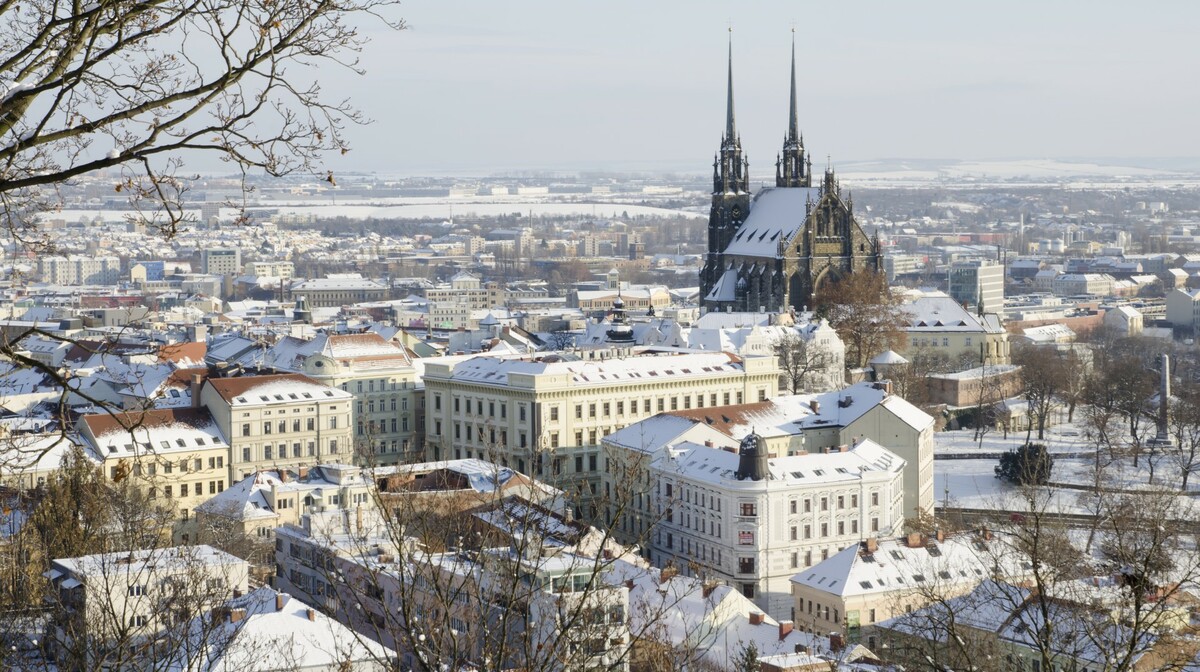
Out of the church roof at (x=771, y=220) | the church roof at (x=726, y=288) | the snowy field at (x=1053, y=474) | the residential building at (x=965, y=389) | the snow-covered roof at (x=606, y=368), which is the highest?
the church roof at (x=771, y=220)

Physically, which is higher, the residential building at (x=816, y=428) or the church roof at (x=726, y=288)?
the church roof at (x=726, y=288)

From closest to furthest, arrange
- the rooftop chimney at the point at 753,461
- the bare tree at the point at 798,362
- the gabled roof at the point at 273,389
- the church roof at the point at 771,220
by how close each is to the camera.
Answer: the rooftop chimney at the point at 753,461 → the gabled roof at the point at 273,389 → the bare tree at the point at 798,362 → the church roof at the point at 771,220

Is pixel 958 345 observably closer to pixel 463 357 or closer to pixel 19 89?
pixel 463 357

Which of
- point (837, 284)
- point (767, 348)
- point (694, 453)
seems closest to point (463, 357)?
point (767, 348)

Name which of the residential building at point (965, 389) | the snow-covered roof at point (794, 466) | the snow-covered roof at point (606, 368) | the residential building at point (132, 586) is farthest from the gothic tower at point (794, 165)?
the residential building at point (132, 586)

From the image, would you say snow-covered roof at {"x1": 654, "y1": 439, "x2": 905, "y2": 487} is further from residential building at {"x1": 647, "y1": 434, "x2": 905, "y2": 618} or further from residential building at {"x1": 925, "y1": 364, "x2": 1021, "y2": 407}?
residential building at {"x1": 925, "y1": 364, "x2": 1021, "y2": 407}

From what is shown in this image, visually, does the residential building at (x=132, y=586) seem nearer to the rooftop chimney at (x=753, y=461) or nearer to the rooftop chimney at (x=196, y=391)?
the rooftop chimney at (x=753, y=461)
